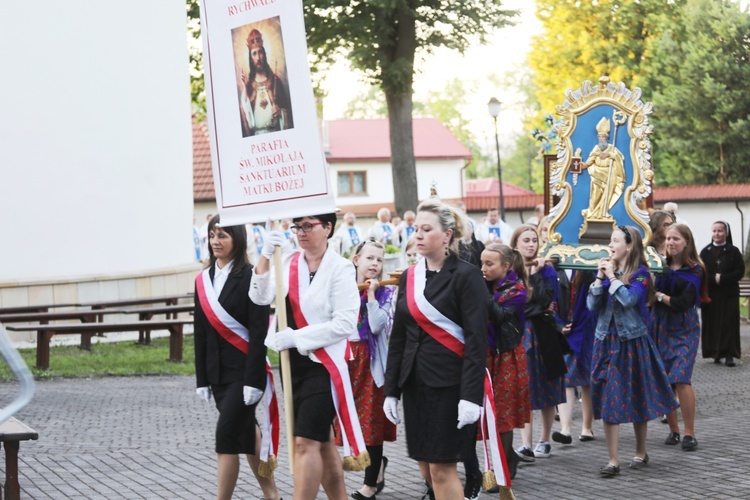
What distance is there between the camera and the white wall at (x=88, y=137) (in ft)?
62.0

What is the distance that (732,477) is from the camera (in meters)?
8.27

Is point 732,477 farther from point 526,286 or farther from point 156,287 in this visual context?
point 156,287

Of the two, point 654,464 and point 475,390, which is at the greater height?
point 475,390

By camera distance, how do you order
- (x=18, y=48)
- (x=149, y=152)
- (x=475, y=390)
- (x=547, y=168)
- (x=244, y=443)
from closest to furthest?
(x=475, y=390) → (x=244, y=443) → (x=547, y=168) → (x=18, y=48) → (x=149, y=152)

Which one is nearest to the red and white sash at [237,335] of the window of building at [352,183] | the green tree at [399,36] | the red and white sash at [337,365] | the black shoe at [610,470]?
the red and white sash at [337,365]

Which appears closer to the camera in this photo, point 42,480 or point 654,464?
point 42,480

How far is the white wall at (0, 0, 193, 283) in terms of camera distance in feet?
62.0

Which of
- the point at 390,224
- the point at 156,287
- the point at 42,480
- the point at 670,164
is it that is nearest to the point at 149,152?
the point at 156,287

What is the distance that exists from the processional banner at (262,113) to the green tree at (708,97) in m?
35.1

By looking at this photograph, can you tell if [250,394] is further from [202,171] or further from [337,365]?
[202,171]

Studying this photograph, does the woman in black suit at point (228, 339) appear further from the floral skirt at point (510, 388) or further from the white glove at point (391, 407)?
the floral skirt at point (510, 388)

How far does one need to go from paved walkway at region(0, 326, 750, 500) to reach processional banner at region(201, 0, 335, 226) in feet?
7.94

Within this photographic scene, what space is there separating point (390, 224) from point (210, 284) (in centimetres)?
2106

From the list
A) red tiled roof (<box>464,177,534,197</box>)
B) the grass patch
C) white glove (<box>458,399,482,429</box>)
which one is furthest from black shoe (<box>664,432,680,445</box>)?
red tiled roof (<box>464,177,534,197</box>)
